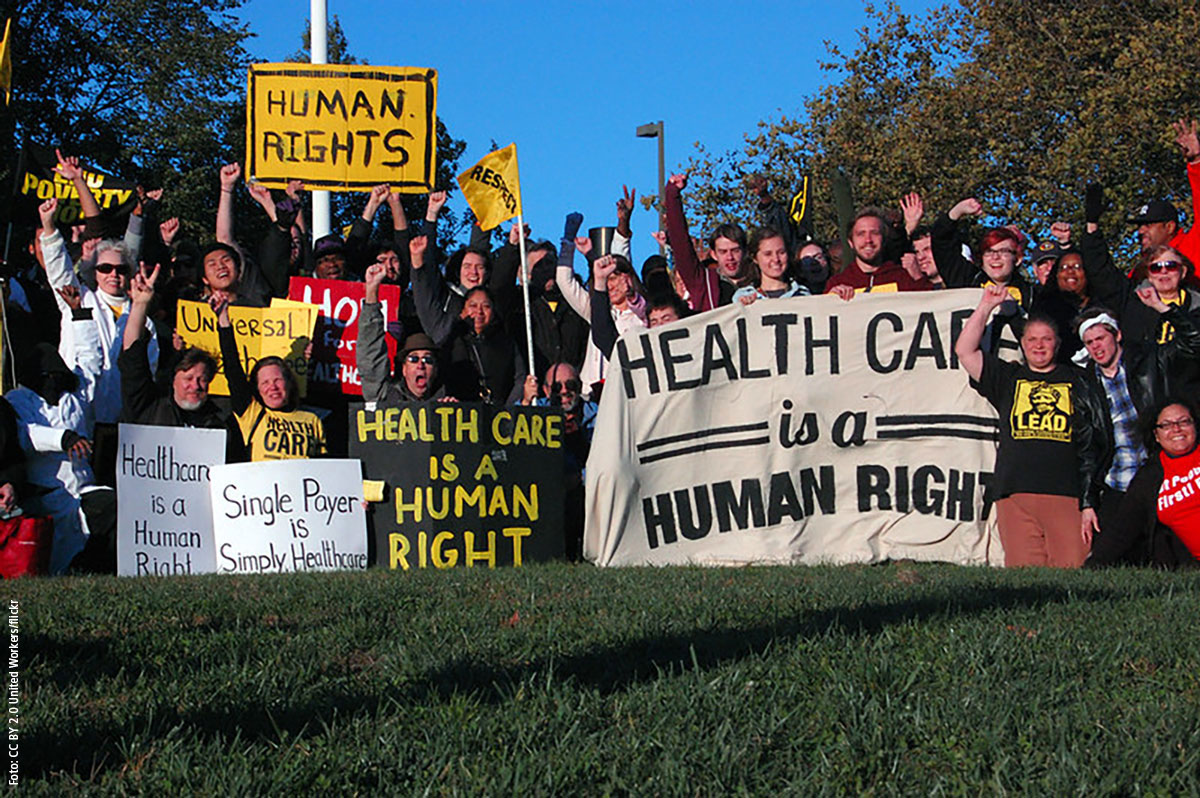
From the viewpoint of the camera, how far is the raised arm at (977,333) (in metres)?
10.0

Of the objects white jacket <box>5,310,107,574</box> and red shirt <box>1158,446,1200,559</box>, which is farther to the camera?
white jacket <box>5,310,107,574</box>

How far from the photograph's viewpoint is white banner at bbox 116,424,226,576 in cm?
943

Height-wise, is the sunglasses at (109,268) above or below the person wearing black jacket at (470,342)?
above

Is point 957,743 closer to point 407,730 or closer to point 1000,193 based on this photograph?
point 407,730

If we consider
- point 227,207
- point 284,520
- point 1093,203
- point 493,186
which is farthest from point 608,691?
point 493,186

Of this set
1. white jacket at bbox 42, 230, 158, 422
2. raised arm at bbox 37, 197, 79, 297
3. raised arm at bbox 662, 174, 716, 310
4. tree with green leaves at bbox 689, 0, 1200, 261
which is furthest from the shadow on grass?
tree with green leaves at bbox 689, 0, 1200, 261

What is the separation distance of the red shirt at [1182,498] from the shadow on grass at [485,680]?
10.3 feet

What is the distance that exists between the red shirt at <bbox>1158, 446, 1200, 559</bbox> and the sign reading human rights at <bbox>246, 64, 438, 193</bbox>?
687cm

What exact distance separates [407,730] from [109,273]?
708 cm

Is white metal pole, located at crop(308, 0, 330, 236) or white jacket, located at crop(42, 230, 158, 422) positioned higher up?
white metal pole, located at crop(308, 0, 330, 236)

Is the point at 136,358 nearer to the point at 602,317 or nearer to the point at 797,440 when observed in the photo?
the point at 602,317

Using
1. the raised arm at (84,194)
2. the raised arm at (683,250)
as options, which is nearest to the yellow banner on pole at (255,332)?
the raised arm at (84,194)

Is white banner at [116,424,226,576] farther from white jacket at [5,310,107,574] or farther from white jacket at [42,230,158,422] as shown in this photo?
white jacket at [42,230,158,422]

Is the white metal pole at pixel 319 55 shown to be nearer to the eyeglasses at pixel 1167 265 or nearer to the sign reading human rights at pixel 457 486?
the sign reading human rights at pixel 457 486
